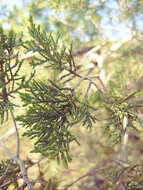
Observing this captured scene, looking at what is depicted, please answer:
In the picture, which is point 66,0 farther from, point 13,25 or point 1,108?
point 13,25

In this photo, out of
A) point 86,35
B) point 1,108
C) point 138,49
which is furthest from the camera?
point 86,35

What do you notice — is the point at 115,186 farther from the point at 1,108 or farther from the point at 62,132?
the point at 1,108

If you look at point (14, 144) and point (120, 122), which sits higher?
point (120, 122)

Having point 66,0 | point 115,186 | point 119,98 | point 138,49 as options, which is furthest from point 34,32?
point 138,49

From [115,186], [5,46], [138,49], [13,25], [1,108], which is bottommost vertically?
[115,186]

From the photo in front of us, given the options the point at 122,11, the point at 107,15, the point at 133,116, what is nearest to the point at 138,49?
the point at 107,15

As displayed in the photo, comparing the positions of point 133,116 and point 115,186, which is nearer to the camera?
point 133,116

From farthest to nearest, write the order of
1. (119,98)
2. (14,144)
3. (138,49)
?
(138,49) < (14,144) < (119,98)
